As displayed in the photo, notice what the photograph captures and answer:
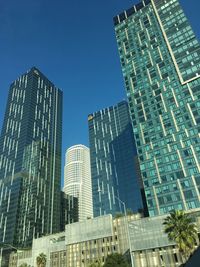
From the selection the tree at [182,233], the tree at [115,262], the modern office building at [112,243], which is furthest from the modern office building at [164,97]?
the tree at [182,233]

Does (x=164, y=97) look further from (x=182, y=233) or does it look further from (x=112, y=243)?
(x=182, y=233)

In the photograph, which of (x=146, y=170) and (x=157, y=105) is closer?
(x=146, y=170)

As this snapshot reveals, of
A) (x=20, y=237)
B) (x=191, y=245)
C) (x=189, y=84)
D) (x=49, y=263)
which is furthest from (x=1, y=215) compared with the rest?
(x=191, y=245)

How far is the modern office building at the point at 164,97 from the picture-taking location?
341ft

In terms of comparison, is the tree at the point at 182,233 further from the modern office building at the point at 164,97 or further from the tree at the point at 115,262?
the modern office building at the point at 164,97

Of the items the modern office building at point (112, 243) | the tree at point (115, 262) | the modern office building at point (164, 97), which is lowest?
the tree at point (115, 262)

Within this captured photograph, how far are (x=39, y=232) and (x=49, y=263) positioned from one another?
6368 cm

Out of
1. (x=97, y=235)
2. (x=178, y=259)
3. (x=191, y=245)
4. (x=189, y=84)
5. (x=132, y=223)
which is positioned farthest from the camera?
(x=189, y=84)

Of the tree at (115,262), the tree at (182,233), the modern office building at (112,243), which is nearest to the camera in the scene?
the tree at (182,233)

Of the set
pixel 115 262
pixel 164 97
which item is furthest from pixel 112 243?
pixel 164 97

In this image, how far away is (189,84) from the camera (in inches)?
4660

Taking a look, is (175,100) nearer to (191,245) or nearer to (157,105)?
(157,105)

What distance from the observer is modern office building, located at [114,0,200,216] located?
104 m

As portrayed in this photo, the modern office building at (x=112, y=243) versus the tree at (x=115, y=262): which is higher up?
the modern office building at (x=112, y=243)
